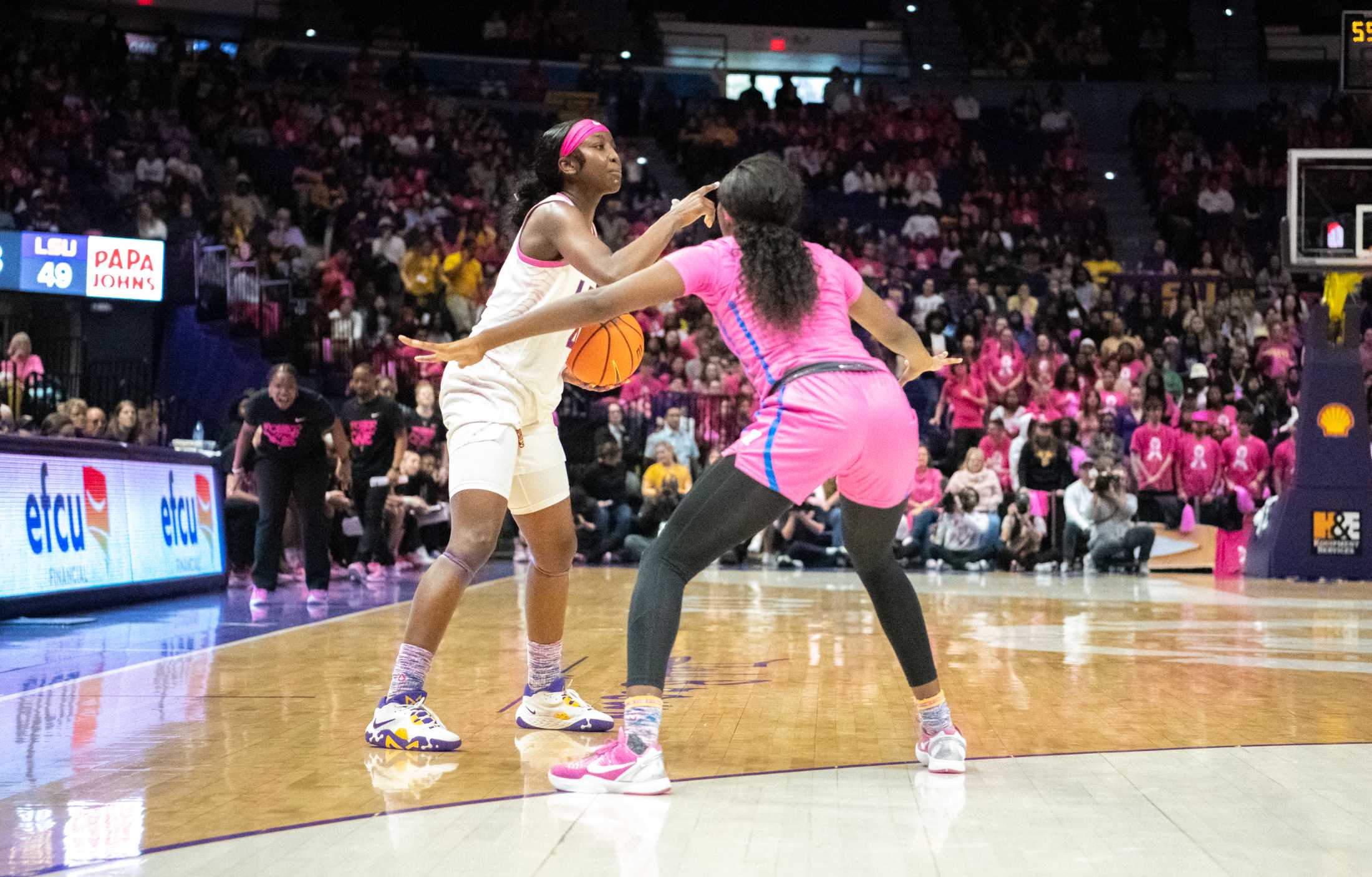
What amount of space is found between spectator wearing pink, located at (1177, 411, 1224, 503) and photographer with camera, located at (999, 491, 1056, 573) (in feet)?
5.42

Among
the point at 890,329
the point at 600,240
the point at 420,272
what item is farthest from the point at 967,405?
the point at 600,240

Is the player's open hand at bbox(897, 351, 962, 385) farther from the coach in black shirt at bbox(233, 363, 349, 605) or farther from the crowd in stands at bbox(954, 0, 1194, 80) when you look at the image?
the crowd in stands at bbox(954, 0, 1194, 80)

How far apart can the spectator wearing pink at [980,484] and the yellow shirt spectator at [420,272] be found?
24.1 ft

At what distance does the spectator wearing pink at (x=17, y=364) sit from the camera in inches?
533

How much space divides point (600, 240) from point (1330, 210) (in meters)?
10.5

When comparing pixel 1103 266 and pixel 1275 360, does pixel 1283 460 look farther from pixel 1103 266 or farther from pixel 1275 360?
pixel 1103 266

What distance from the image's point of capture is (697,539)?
11.8ft

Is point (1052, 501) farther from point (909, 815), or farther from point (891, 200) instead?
point (909, 815)

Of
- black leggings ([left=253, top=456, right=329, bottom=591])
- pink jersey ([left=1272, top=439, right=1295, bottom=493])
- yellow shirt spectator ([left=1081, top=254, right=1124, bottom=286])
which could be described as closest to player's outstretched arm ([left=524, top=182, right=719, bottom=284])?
black leggings ([left=253, top=456, right=329, bottom=591])

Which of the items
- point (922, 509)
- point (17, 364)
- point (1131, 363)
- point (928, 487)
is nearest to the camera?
point (17, 364)

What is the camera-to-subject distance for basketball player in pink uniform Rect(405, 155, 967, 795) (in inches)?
139

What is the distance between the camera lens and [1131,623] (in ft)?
27.4

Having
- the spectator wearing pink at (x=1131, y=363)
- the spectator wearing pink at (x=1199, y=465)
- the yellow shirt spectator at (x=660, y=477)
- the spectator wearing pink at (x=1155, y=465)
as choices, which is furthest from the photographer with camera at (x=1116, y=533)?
the yellow shirt spectator at (x=660, y=477)

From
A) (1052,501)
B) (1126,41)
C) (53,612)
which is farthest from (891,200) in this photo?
(53,612)
